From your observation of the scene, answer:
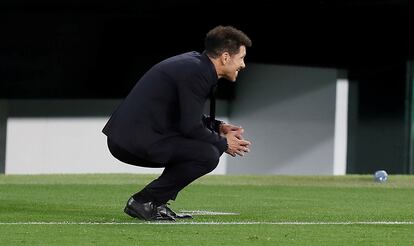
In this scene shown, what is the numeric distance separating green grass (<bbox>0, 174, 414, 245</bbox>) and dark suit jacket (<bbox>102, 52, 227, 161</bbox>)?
2.00ft

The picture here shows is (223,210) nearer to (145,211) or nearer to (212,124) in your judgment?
(212,124)

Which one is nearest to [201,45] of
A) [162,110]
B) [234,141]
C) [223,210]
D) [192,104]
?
[223,210]

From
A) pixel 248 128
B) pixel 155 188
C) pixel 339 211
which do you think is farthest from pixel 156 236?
pixel 248 128

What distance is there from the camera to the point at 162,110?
9789 mm

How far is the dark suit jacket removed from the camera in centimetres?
969

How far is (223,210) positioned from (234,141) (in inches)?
64.2

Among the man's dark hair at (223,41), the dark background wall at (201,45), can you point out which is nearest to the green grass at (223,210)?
the man's dark hair at (223,41)

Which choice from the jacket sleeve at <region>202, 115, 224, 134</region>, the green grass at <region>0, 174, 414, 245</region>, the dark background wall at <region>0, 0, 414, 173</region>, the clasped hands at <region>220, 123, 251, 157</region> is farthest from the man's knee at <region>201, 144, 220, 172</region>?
the dark background wall at <region>0, 0, 414, 173</region>

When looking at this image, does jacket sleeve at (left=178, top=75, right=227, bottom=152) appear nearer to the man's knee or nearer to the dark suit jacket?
the dark suit jacket

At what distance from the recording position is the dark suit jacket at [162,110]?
969 cm

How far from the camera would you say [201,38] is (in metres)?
25.8

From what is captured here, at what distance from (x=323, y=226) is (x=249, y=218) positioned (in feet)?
2.77

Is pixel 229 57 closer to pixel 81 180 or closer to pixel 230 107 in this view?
pixel 81 180

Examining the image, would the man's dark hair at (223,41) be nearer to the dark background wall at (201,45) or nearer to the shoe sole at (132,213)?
the shoe sole at (132,213)
